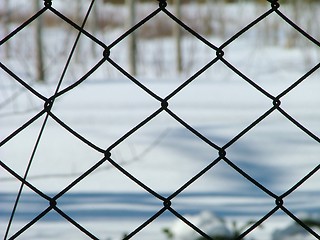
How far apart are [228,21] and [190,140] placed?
67.7 feet

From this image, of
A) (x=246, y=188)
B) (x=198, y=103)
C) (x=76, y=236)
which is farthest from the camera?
(x=198, y=103)

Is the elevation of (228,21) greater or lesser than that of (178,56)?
greater

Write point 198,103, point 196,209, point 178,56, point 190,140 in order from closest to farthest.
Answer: point 196,209
point 190,140
point 198,103
point 178,56

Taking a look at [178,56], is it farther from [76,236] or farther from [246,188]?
[76,236]

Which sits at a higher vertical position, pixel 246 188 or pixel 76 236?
pixel 246 188

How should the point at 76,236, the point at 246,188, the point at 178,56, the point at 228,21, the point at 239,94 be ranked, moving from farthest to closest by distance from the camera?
1. the point at 228,21
2. the point at 178,56
3. the point at 239,94
4. the point at 246,188
5. the point at 76,236

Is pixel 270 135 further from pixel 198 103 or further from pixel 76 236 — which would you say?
pixel 76 236

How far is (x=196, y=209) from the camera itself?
267 cm

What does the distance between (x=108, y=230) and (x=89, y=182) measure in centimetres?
75

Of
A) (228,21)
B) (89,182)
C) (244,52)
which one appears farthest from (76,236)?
(228,21)

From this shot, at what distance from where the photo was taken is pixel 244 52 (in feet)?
56.6

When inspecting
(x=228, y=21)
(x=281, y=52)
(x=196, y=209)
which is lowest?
(x=196, y=209)

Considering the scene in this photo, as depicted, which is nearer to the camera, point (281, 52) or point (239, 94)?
point (239, 94)

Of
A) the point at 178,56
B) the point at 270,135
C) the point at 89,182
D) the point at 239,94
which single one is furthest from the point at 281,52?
the point at 89,182
